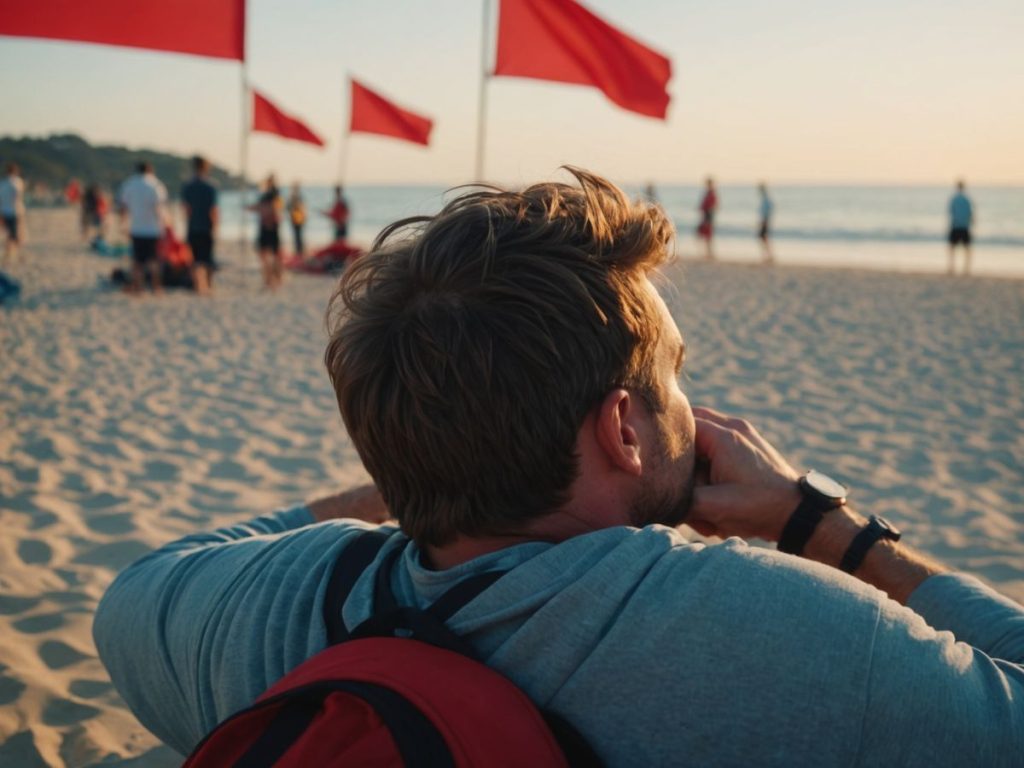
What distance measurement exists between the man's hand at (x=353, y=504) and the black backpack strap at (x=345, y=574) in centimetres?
52

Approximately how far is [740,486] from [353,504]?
81 cm

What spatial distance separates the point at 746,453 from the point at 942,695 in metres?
0.57

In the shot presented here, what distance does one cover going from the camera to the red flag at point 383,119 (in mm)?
16125

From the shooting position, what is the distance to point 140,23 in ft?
22.4

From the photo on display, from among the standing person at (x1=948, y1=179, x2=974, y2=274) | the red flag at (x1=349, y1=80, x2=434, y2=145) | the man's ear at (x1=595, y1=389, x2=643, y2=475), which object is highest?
the red flag at (x1=349, y1=80, x2=434, y2=145)

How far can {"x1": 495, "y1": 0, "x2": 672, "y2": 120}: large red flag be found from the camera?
27.7 ft

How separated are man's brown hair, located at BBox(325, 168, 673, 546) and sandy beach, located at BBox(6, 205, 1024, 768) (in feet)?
0.36

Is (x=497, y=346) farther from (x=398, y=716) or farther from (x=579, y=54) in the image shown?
(x=579, y=54)

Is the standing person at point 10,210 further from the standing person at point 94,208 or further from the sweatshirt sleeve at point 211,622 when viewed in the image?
the sweatshirt sleeve at point 211,622

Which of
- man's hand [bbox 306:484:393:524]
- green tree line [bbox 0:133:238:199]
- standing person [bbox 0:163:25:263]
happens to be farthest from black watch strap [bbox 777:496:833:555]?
green tree line [bbox 0:133:238:199]

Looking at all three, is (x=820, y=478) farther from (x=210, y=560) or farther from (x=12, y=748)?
(x=12, y=748)

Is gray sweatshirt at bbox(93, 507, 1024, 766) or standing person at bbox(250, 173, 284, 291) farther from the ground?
standing person at bbox(250, 173, 284, 291)

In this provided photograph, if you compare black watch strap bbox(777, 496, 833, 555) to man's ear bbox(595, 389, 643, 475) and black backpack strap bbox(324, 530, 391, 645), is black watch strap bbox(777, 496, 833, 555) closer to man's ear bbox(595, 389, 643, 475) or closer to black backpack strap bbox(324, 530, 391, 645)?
man's ear bbox(595, 389, 643, 475)

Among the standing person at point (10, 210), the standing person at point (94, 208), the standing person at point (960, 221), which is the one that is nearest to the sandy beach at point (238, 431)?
the standing person at point (10, 210)
